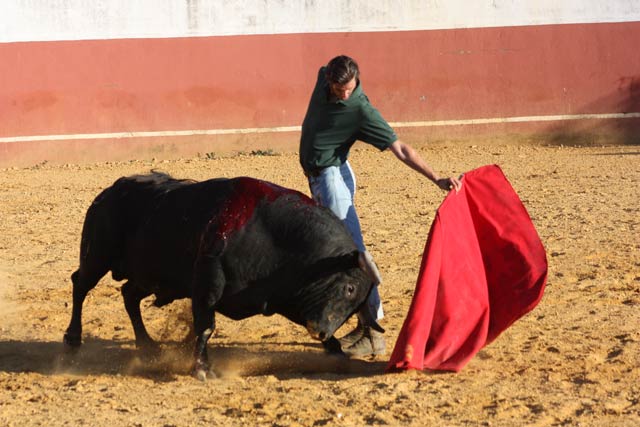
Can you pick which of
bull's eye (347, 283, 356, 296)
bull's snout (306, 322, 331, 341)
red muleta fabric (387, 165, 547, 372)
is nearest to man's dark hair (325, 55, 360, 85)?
red muleta fabric (387, 165, 547, 372)

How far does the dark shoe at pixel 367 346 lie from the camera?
5891 millimetres

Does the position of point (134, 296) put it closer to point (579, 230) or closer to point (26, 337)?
point (26, 337)

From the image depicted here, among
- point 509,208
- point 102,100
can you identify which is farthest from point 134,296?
point 102,100

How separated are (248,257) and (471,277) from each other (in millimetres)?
1254

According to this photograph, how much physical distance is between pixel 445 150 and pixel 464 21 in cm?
191

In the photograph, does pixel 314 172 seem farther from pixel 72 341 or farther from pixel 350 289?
pixel 72 341

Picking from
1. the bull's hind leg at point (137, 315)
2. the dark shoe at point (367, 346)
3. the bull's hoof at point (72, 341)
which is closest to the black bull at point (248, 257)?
the dark shoe at point (367, 346)

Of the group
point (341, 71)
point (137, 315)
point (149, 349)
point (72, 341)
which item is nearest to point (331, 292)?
point (341, 71)

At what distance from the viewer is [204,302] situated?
5.38m

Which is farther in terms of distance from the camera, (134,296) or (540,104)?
(540,104)

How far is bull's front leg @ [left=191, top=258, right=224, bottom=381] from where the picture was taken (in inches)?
210

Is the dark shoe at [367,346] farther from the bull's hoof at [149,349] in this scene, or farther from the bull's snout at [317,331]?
the bull's hoof at [149,349]

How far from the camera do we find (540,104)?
15.4m

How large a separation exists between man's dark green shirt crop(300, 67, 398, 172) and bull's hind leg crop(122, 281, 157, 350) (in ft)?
4.14
